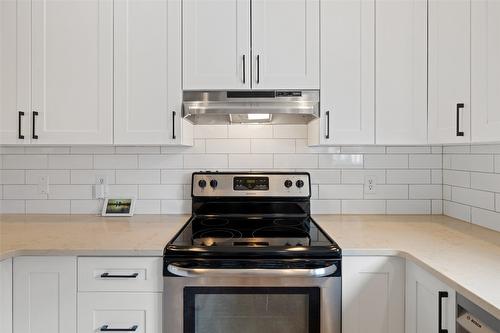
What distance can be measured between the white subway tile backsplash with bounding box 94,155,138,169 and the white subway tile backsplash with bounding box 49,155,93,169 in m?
0.05

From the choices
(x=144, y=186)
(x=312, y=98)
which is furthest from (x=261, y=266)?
(x=144, y=186)

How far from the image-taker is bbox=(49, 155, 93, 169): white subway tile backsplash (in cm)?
222

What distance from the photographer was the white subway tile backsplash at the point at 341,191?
2221 millimetres

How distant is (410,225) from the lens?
75.4 inches

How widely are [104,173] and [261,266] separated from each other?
4.19 ft

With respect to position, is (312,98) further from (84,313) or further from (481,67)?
(84,313)

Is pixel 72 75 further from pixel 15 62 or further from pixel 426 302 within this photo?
pixel 426 302

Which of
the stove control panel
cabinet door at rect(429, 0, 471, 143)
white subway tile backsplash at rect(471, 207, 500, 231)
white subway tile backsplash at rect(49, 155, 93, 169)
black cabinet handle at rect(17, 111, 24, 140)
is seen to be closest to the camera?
cabinet door at rect(429, 0, 471, 143)

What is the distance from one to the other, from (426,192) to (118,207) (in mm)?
1901

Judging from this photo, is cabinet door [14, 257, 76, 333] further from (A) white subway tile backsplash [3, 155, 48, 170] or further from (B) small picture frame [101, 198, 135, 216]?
(A) white subway tile backsplash [3, 155, 48, 170]

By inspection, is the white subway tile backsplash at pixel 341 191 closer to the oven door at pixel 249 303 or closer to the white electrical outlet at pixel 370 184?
the white electrical outlet at pixel 370 184

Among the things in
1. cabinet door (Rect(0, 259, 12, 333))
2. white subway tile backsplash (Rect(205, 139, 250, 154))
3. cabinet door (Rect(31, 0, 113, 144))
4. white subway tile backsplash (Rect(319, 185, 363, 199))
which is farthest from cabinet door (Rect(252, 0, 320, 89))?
cabinet door (Rect(0, 259, 12, 333))

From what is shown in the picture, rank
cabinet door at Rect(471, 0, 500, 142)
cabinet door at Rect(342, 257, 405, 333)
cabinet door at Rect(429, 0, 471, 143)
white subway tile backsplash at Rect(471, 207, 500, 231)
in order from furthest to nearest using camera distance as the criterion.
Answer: white subway tile backsplash at Rect(471, 207, 500, 231) < cabinet door at Rect(429, 0, 471, 143) < cabinet door at Rect(342, 257, 405, 333) < cabinet door at Rect(471, 0, 500, 142)

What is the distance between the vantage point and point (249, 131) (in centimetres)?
221
